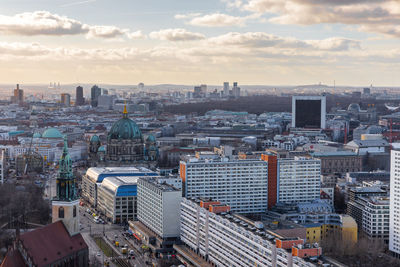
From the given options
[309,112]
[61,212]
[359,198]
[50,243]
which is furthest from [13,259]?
[309,112]

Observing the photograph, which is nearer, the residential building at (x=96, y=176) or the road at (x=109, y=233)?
the road at (x=109, y=233)

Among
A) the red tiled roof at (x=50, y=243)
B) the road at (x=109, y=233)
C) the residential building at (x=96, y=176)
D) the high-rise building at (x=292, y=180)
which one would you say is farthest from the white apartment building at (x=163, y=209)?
the residential building at (x=96, y=176)

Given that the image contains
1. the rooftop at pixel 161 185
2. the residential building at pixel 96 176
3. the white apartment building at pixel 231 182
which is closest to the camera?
the rooftop at pixel 161 185

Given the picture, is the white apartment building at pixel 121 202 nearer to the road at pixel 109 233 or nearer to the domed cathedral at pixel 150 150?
the road at pixel 109 233

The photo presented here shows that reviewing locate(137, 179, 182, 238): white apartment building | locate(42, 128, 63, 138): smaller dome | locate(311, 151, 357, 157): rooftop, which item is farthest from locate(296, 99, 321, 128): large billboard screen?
locate(137, 179, 182, 238): white apartment building

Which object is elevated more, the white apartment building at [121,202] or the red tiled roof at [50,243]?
the red tiled roof at [50,243]

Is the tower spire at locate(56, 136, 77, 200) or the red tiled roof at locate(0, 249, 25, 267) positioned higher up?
the tower spire at locate(56, 136, 77, 200)

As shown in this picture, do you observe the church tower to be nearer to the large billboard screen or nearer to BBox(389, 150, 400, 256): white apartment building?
BBox(389, 150, 400, 256): white apartment building

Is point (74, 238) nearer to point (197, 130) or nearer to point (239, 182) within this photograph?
point (239, 182)

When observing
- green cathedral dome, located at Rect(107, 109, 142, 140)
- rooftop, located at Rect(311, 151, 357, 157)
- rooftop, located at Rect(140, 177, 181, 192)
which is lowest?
rooftop, located at Rect(311, 151, 357, 157)
